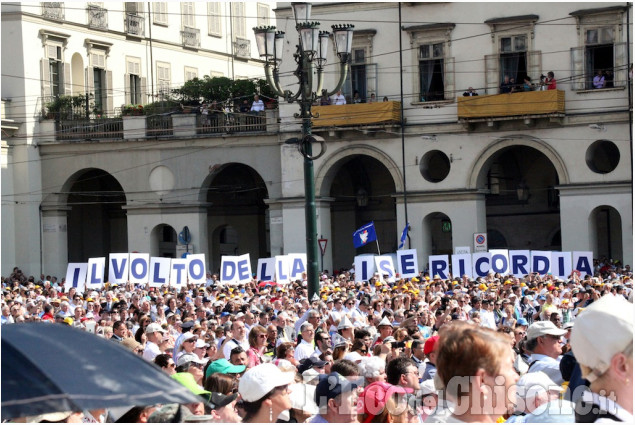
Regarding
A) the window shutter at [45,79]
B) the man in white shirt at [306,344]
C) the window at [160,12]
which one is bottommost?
the man in white shirt at [306,344]

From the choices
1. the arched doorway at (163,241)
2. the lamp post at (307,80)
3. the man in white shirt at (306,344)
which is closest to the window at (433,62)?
the arched doorway at (163,241)

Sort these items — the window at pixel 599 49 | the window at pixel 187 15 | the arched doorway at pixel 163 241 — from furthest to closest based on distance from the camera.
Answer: the window at pixel 187 15 < the arched doorway at pixel 163 241 < the window at pixel 599 49

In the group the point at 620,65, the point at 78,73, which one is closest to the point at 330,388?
the point at 620,65

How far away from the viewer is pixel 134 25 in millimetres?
48781

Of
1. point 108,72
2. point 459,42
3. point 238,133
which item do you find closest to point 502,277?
point 459,42

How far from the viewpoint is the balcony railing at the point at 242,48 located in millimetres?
54219

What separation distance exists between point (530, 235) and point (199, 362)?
34.1 m

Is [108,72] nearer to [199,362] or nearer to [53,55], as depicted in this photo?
[53,55]

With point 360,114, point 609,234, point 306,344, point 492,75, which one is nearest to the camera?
point 306,344

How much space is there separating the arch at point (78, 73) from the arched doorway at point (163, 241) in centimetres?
613

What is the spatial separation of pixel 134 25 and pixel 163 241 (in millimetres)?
9030

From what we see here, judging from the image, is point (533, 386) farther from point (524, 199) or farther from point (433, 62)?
point (524, 199)

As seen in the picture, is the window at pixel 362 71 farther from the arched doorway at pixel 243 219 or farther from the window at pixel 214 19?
the window at pixel 214 19

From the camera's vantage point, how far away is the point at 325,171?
136 ft
